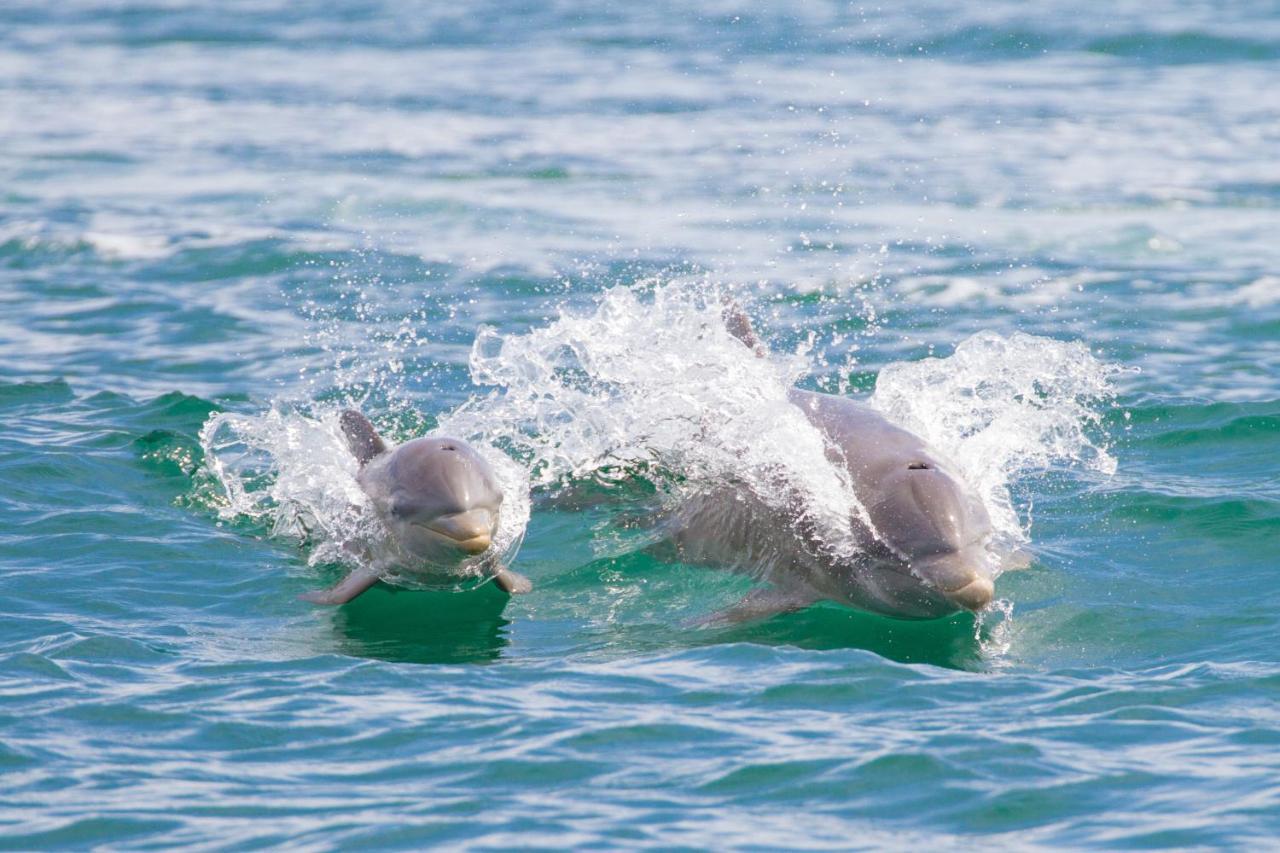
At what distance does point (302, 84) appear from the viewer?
101 feet

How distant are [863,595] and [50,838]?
4.80m

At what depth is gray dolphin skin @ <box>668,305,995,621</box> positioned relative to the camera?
32.1 ft

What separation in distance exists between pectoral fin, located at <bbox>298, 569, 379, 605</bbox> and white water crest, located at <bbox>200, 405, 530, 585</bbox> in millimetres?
118

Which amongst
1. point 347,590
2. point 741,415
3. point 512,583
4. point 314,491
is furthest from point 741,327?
point 347,590

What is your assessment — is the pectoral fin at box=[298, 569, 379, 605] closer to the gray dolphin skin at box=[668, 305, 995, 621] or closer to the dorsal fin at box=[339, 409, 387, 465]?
the dorsal fin at box=[339, 409, 387, 465]

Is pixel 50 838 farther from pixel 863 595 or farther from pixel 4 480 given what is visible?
pixel 4 480

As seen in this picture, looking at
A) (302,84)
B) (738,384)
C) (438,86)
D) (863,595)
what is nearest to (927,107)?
(438,86)

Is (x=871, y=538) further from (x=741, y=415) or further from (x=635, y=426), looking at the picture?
(x=635, y=426)

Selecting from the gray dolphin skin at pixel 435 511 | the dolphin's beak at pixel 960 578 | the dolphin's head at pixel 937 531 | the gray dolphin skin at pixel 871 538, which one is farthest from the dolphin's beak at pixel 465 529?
the dolphin's beak at pixel 960 578

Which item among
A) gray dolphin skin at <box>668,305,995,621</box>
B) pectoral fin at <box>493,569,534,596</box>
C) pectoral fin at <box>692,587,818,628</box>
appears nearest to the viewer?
gray dolphin skin at <box>668,305,995,621</box>

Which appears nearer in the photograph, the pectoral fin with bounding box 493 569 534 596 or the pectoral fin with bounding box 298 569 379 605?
the pectoral fin with bounding box 298 569 379 605

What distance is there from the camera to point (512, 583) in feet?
35.9

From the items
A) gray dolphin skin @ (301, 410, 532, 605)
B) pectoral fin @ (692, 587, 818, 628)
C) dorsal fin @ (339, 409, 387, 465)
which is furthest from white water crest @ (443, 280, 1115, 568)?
gray dolphin skin @ (301, 410, 532, 605)

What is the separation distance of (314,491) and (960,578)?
456 cm
